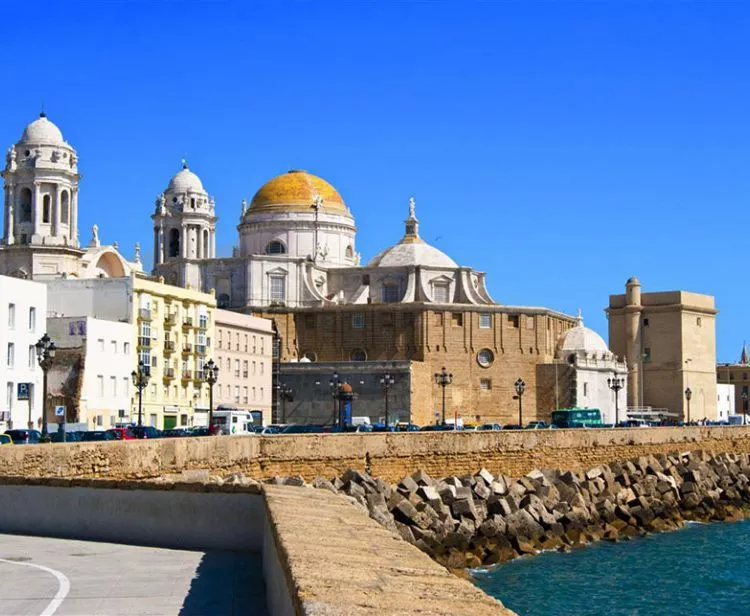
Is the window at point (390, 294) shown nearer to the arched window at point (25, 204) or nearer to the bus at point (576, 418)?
the bus at point (576, 418)

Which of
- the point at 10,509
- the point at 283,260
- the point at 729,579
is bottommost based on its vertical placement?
the point at 729,579

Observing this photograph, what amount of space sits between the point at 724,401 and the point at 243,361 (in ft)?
213

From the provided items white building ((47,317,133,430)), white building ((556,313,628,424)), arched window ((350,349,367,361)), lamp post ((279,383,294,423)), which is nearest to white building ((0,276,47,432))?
white building ((47,317,133,430))

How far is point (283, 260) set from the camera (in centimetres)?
8912

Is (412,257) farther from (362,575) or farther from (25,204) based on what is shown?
(362,575)

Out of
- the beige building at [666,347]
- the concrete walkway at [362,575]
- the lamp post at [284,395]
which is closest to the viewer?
the concrete walkway at [362,575]

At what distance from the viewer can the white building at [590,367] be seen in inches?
3484

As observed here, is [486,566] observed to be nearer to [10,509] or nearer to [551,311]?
[10,509]

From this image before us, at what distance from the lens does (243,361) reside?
73.3 m

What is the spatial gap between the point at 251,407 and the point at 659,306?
5129 cm

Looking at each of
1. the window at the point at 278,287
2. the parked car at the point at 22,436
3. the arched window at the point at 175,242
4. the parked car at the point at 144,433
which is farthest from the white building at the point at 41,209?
the parked car at the point at 22,436

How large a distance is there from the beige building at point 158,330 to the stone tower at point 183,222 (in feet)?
91.7

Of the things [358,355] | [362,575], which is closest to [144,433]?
[362,575]

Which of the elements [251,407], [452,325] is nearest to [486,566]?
[251,407]
